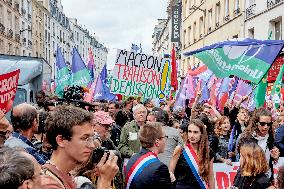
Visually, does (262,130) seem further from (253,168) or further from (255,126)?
(253,168)

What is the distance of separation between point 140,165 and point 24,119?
1308 mm

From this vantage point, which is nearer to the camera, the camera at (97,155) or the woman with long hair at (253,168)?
the camera at (97,155)

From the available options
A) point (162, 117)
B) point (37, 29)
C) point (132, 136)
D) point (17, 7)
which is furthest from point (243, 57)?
point (37, 29)

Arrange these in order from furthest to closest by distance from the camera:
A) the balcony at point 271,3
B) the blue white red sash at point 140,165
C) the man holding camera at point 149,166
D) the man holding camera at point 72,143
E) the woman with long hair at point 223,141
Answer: the balcony at point 271,3 < the woman with long hair at point 223,141 < the blue white red sash at point 140,165 < the man holding camera at point 149,166 < the man holding camera at point 72,143

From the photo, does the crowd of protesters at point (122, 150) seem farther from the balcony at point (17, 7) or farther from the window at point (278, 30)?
the balcony at point (17, 7)

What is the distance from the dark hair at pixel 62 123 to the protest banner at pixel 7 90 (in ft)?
6.27

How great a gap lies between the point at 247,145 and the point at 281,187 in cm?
148

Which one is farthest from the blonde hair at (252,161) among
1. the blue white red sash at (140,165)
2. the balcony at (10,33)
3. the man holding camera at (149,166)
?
the balcony at (10,33)

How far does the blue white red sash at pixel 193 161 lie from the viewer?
5523 mm

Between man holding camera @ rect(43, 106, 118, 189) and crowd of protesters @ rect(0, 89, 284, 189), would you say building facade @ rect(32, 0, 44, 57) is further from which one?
man holding camera @ rect(43, 106, 118, 189)

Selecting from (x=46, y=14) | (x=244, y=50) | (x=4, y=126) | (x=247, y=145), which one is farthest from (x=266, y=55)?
(x=46, y=14)

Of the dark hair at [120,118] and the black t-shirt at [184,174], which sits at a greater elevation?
the dark hair at [120,118]

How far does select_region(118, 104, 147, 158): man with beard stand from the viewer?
774 cm

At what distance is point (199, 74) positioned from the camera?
16609 millimetres
